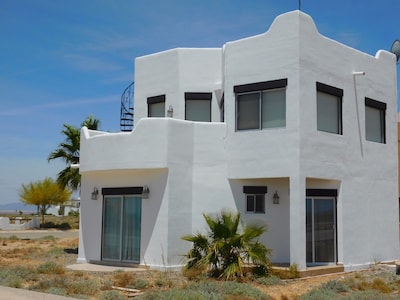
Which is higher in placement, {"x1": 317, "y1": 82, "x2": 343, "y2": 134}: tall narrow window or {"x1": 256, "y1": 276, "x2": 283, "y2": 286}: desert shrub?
{"x1": 317, "y1": 82, "x2": 343, "y2": 134}: tall narrow window

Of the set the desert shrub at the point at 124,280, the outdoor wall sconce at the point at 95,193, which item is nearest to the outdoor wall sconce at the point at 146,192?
the outdoor wall sconce at the point at 95,193

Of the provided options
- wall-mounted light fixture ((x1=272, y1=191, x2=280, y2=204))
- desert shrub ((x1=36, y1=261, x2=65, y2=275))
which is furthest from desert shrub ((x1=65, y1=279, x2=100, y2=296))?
wall-mounted light fixture ((x1=272, y1=191, x2=280, y2=204))

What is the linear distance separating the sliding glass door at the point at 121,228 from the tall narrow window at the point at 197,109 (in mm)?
4169

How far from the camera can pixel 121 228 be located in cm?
1752

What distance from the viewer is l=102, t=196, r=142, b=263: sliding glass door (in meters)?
17.1

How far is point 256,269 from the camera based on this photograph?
568 inches

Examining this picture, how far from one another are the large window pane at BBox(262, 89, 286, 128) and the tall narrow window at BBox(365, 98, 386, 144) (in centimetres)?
376

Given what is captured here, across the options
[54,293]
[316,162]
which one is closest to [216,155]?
[316,162]

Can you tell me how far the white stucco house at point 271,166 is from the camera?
15.8m

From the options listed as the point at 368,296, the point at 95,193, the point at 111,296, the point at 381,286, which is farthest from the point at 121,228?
the point at 368,296

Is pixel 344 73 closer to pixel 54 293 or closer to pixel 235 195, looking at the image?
pixel 235 195

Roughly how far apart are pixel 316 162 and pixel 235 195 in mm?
2886

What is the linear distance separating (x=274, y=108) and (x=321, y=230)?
416 centimetres

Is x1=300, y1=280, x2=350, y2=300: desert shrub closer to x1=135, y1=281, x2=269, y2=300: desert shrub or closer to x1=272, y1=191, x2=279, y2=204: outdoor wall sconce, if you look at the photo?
x1=135, y1=281, x2=269, y2=300: desert shrub
